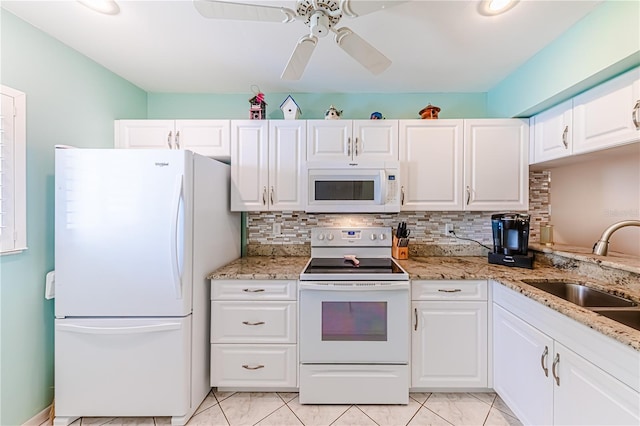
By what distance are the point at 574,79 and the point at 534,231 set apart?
53.2 inches

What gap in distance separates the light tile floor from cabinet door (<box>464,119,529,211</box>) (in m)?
1.43

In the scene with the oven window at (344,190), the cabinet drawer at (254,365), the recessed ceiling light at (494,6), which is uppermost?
the recessed ceiling light at (494,6)

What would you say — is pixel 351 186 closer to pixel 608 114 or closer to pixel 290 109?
pixel 290 109

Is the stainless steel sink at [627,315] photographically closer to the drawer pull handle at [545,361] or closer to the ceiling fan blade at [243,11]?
the drawer pull handle at [545,361]

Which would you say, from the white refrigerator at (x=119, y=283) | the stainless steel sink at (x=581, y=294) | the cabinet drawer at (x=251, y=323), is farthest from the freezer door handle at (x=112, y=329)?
the stainless steel sink at (x=581, y=294)

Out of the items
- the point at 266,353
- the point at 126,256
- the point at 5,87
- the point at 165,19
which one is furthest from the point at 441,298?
the point at 5,87

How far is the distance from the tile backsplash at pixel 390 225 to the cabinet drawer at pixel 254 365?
88 centimetres

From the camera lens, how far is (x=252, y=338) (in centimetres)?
187

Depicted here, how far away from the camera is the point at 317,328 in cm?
181

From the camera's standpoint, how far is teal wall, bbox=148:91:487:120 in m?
2.54

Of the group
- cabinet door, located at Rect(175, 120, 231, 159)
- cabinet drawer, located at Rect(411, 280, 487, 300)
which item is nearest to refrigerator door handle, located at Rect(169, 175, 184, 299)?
cabinet door, located at Rect(175, 120, 231, 159)

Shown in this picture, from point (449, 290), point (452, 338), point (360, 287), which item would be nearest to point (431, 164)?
point (449, 290)

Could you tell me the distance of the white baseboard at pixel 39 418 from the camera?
5.23ft

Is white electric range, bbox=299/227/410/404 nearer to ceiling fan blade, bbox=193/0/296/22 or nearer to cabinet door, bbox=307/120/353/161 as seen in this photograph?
cabinet door, bbox=307/120/353/161
